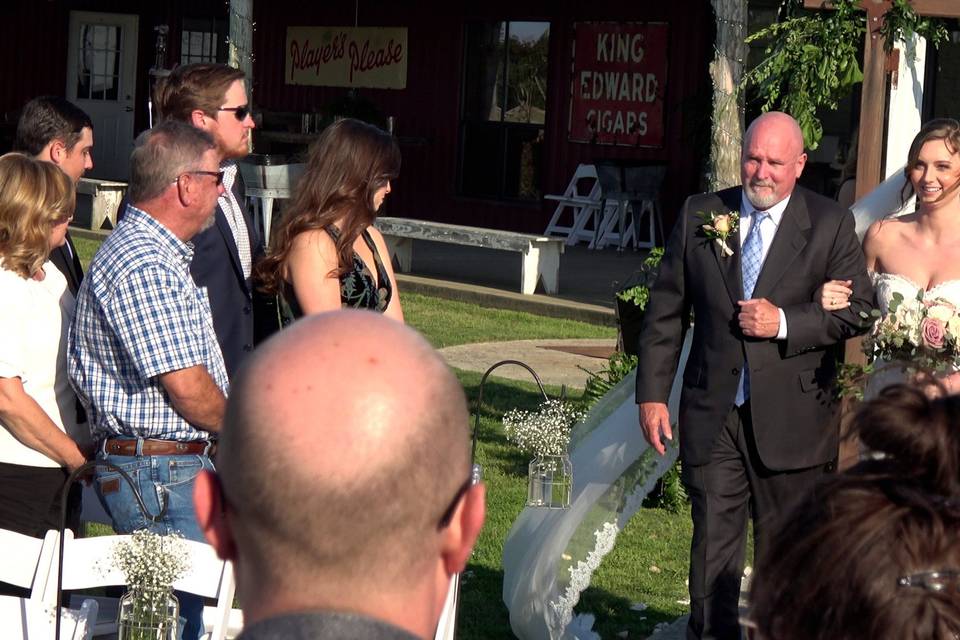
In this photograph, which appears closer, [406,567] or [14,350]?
[406,567]

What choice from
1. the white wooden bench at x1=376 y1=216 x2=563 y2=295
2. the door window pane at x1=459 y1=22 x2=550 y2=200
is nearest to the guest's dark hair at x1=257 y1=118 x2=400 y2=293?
the white wooden bench at x1=376 y1=216 x2=563 y2=295

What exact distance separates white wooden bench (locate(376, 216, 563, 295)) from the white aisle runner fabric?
823cm

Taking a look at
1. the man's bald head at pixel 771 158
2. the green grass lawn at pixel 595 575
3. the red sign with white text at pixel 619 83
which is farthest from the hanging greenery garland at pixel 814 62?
the red sign with white text at pixel 619 83

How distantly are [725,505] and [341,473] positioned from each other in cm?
390

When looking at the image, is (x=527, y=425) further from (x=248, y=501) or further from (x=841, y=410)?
(x=248, y=501)

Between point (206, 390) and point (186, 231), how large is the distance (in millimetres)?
465

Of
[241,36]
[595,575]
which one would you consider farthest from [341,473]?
[241,36]

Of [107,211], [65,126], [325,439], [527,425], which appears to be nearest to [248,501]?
[325,439]

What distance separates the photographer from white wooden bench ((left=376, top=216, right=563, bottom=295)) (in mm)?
14625

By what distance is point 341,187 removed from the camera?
181 inches

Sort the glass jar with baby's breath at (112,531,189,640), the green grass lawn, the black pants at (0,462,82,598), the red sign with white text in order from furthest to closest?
1. the red sign with white text
2. the green grass lawn
3. the black pants at (0,462,82,598)
4. the glass jar with baby's breath at (112,531,189,640)

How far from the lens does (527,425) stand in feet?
16.5

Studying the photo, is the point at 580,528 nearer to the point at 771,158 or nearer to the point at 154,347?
the point at 771,158

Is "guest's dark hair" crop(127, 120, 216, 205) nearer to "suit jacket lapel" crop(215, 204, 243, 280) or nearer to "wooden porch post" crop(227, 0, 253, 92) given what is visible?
"suit jacket lapel" crop(215, 204, 243, 280)
